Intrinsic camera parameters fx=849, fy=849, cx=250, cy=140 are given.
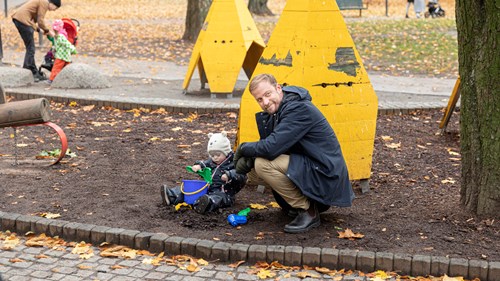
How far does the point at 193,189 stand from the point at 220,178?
22 centimetres

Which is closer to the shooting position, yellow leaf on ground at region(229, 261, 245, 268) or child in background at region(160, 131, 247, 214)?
yellow leaf on ground at region(229, 261, 245, 268)

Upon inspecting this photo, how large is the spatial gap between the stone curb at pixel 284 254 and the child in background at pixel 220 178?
0.74 meters

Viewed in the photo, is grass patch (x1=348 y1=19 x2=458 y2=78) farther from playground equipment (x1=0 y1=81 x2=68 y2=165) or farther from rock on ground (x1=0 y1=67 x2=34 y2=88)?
playground equipment (x1=0 y1=81 x2=68 y2=165)

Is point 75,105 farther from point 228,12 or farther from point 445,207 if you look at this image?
point 445,207

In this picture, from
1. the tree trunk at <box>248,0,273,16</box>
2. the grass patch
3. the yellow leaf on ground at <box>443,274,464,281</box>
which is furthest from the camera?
the tree trunk at <box>248,0,273,16</box>

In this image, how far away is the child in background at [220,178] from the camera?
649cm

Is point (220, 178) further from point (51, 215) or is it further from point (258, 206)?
point (51, 215)

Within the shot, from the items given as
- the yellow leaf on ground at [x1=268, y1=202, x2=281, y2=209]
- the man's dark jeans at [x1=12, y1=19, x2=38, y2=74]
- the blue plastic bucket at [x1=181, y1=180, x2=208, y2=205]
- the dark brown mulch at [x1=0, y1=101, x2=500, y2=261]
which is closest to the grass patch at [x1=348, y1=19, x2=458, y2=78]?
the dark brown mulch at [x1=0, y1=101, x2=500, y2=261]

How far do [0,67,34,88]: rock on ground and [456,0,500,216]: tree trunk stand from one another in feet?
28.8

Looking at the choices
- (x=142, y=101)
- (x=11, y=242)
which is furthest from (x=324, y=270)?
(x=142, y=101)

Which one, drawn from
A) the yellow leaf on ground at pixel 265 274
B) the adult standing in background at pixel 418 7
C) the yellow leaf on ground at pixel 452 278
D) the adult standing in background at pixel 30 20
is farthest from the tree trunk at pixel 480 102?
the adult standing in background at pixel 418 7

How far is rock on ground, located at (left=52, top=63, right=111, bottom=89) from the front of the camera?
43.6 feet

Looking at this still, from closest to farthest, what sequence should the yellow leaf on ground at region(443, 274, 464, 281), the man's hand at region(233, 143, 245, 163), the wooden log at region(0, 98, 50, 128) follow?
the yellow leaf on ground at region(443, 274, 464, 281), the man's hand at region(233, 143, 245, 163), the wooden log at region(0, 98, 50, 128)

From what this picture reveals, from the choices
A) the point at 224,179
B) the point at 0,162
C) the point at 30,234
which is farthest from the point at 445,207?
the point at 0,162
